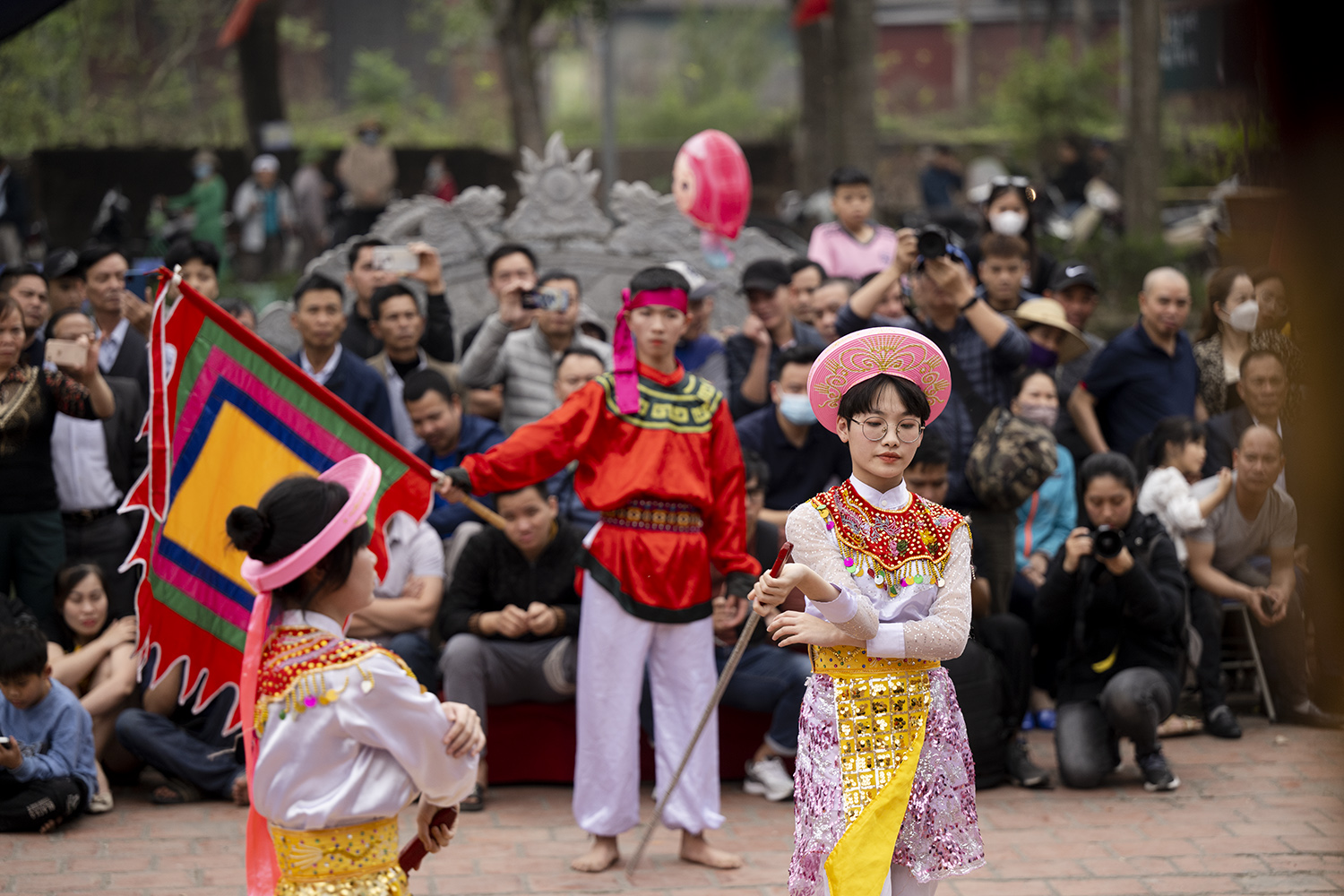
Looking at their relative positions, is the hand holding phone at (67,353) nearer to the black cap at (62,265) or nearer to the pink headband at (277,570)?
the black cap at (62,265)

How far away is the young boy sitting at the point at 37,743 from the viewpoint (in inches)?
194

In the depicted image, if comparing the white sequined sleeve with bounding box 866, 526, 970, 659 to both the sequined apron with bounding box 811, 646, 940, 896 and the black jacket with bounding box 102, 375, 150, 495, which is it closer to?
the sequined apron with bounding box 811, 646, 940, 896

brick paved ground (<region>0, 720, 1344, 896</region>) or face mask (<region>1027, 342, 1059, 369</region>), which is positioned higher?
face mask (<region>1027, 342, 1059, 369</region>)

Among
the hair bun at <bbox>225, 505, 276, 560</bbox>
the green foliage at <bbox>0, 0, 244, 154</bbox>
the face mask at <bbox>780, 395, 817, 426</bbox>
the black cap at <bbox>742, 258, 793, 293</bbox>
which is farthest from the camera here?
the green foliage at <bbox>0, 0, 244, 154</bbox>

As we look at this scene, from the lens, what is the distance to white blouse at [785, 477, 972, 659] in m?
3.25

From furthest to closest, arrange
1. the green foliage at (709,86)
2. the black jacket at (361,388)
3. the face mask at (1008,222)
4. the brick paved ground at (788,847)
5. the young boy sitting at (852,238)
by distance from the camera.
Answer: the green foliage at (709,86), the young boy sitting at (852,238), the face mask at (1008,222), the black jacket at (361,388), the brick paved ground at (788,847)

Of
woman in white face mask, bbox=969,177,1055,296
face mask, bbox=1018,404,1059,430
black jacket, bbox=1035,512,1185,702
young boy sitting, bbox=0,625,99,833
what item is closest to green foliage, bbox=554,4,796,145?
woman in white face mask, bbox=969,177,1055,296

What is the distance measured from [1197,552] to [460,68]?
29.8 meters

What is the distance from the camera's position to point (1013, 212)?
724 centimetres

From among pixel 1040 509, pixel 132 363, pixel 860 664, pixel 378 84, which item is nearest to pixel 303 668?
pixel 860 664

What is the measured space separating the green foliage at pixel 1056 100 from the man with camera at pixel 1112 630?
17205 millimetres

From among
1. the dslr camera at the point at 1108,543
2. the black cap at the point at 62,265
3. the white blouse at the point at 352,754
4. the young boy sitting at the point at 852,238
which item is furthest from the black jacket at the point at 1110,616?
the black cap at the point at 62,265

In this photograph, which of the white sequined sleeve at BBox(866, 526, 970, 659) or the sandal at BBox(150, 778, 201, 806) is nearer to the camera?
the white sequined sleeve at BBox(866, 526, 970, 659)

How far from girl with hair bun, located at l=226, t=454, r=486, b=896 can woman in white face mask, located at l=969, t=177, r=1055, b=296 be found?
4878 mm
